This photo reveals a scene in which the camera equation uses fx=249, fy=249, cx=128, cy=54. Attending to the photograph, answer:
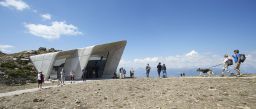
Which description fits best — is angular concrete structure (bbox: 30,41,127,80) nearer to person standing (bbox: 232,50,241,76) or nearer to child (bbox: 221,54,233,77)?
child (bbox: 221,54,233,77)

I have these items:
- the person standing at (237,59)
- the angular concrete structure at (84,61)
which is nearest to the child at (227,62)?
the person standing at (237,59)

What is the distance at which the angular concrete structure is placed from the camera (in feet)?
140

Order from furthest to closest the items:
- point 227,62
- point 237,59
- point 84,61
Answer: point 84,61, point 227,62, point 237,59

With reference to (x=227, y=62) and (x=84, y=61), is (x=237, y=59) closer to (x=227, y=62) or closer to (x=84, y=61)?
(x=227, y=62)

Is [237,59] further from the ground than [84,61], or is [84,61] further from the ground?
[84,61]

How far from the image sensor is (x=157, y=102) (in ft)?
41.5

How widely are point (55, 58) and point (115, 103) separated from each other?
34.1 metres

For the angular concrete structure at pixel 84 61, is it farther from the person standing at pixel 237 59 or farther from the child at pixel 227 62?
the person standing at pixel 237 59

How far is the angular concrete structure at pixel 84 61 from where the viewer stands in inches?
1684

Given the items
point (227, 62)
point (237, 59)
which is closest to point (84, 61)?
point (227, 62)

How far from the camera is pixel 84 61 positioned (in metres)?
42.2

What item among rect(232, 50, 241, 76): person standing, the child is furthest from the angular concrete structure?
rect(232, 50, 241, 76): person standing

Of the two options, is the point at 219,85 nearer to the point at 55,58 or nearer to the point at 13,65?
the point at 55,58

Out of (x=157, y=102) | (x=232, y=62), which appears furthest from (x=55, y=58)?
(x=157, y=102)
